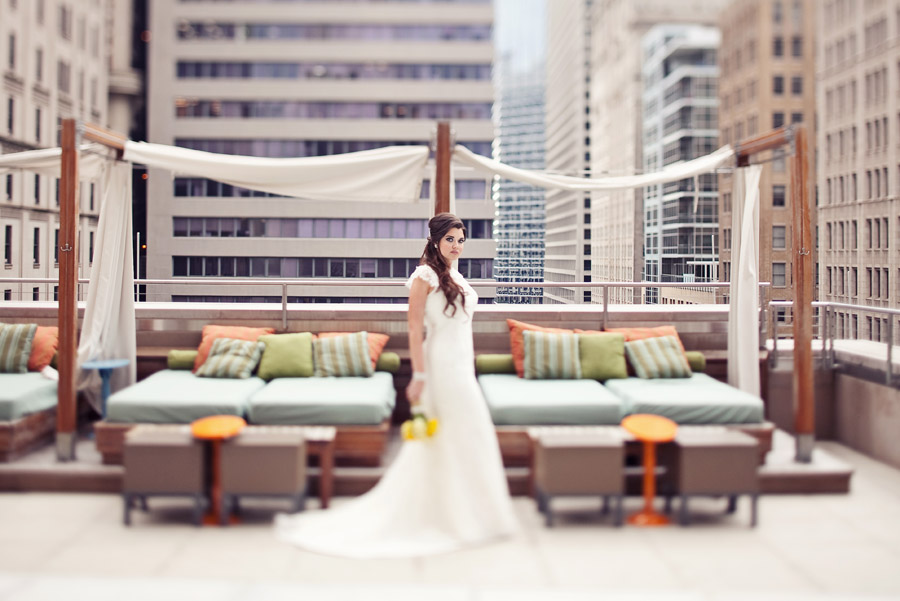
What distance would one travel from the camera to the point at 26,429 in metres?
5.07

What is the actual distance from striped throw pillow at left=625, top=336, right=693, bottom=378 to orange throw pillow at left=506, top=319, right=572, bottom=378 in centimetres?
55

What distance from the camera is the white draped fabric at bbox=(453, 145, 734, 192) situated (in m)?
5.63

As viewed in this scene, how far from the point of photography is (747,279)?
5750mm

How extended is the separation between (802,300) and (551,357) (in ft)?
5.91

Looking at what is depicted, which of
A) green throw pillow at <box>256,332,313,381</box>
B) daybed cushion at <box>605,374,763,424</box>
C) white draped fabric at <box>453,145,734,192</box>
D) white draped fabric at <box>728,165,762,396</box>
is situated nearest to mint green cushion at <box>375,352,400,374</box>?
green throw pillow at <box>256,332,313,381</box>

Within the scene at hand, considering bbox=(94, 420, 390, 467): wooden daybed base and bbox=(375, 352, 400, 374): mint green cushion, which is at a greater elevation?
bbox=(375, 352, 400, 374): mint green cushion

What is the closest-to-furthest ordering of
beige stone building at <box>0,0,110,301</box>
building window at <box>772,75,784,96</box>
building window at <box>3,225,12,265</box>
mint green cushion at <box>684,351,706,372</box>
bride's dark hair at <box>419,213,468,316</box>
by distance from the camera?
bride's dark hair at <box>419,213,468,316</box> < mint green cushion at <box>684,351,706,372</box> < building window at <box>3,225,12,265</box> < beige stone building at <box>0,0,110,301</box> < building window at <box>772,75,784,96</box>

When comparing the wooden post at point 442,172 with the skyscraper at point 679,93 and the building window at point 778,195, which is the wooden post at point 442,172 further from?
the building window at point 778,195

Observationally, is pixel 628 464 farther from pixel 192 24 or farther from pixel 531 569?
pixel 192 24

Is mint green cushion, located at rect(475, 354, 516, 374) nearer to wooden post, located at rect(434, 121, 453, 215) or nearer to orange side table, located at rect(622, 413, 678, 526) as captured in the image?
wooden post, located at rect(434, 121, 453, 215)

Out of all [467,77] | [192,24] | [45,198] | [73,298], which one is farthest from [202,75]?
[73,298]

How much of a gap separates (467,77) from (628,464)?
53244 millimetres

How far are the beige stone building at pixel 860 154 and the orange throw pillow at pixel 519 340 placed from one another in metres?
49.0

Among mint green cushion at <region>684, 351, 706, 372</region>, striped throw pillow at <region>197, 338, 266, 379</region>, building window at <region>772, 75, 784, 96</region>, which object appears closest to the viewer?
striped throw pillow at <region>197, 338, 266, 379</region>
